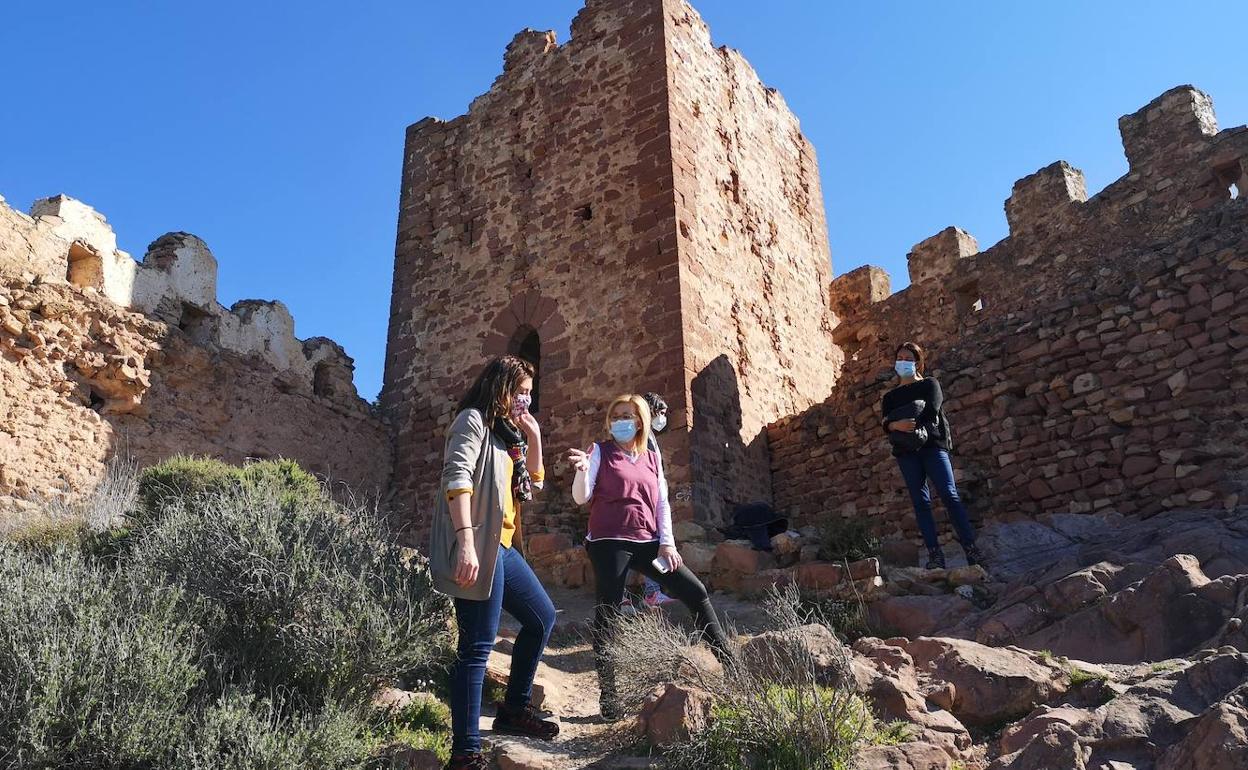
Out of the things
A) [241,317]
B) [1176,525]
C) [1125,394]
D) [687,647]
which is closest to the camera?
[687,647]

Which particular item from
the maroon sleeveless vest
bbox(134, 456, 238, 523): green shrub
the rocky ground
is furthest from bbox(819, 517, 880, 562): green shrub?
bbox(134, 456, 238, 523): green shrub

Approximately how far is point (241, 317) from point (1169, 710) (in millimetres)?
9952

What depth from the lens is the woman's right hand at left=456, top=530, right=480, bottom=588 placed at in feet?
13.4

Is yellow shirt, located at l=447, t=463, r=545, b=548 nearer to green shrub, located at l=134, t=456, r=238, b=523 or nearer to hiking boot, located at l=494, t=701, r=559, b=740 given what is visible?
hiking boot, located at l=494, t=701, r=559, b=740

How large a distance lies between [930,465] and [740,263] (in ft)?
16.3

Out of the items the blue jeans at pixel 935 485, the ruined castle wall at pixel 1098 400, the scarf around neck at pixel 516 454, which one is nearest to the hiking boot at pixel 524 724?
the scarf around neck at pixel 516 454

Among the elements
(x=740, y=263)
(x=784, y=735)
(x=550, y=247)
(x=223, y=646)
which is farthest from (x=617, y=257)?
(x=784, y=735)

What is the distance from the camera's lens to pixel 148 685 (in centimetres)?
398

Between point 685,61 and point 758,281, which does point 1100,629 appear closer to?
point 758,281

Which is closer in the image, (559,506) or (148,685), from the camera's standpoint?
(148,685)

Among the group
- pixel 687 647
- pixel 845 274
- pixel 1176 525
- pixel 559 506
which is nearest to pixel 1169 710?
pixel 687 647

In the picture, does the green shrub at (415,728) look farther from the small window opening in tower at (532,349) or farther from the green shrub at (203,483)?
the small window opening in tower at (532,349)

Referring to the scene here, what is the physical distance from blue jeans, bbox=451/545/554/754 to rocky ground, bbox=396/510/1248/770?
28 centimetres

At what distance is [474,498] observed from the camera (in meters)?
4.36
